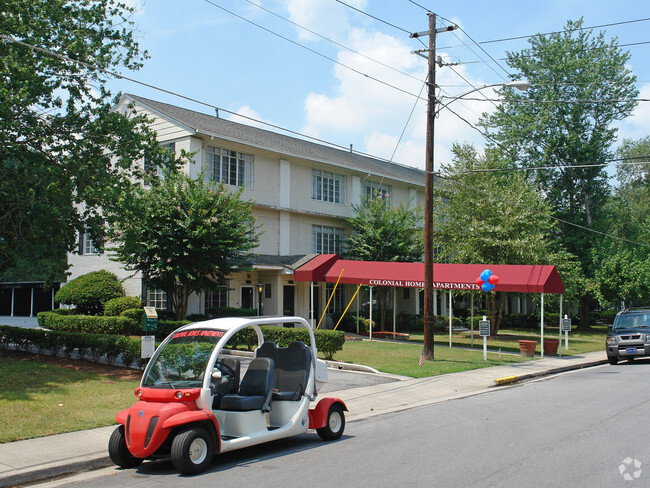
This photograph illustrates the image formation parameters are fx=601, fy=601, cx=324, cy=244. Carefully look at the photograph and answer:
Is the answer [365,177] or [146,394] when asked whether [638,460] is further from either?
[365,177]

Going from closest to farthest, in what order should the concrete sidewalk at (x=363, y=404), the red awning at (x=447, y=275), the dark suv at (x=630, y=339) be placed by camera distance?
1. the concrete sidewalk at (x=363, y=404)
2. the dark suv at (x=630, y=339)
3. the red awning at (x=447, y=275)

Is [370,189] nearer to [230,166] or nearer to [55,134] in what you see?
[230,166]

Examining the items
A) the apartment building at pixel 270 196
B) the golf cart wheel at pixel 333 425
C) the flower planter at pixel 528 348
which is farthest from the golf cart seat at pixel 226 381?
the flower planter at pixel 528 348

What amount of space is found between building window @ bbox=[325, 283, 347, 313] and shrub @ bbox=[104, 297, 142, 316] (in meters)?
11.3

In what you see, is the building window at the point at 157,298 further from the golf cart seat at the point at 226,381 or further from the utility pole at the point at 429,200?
the golf cart seat at the point at 226,381

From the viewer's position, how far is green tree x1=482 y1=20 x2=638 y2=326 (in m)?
38.3

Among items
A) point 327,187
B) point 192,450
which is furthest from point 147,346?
point 327,187

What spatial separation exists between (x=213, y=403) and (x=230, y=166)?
20852mm

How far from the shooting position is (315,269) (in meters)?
26.0

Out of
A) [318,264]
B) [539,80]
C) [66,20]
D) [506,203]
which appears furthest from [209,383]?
[539,80]

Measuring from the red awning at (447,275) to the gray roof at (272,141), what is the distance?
21.6ft

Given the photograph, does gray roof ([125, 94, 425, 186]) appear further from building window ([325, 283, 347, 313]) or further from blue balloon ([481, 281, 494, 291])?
blue balloon ([481, 281, 494, 291])

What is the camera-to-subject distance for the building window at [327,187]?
31.8 metres

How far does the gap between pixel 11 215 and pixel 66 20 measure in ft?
17.9
